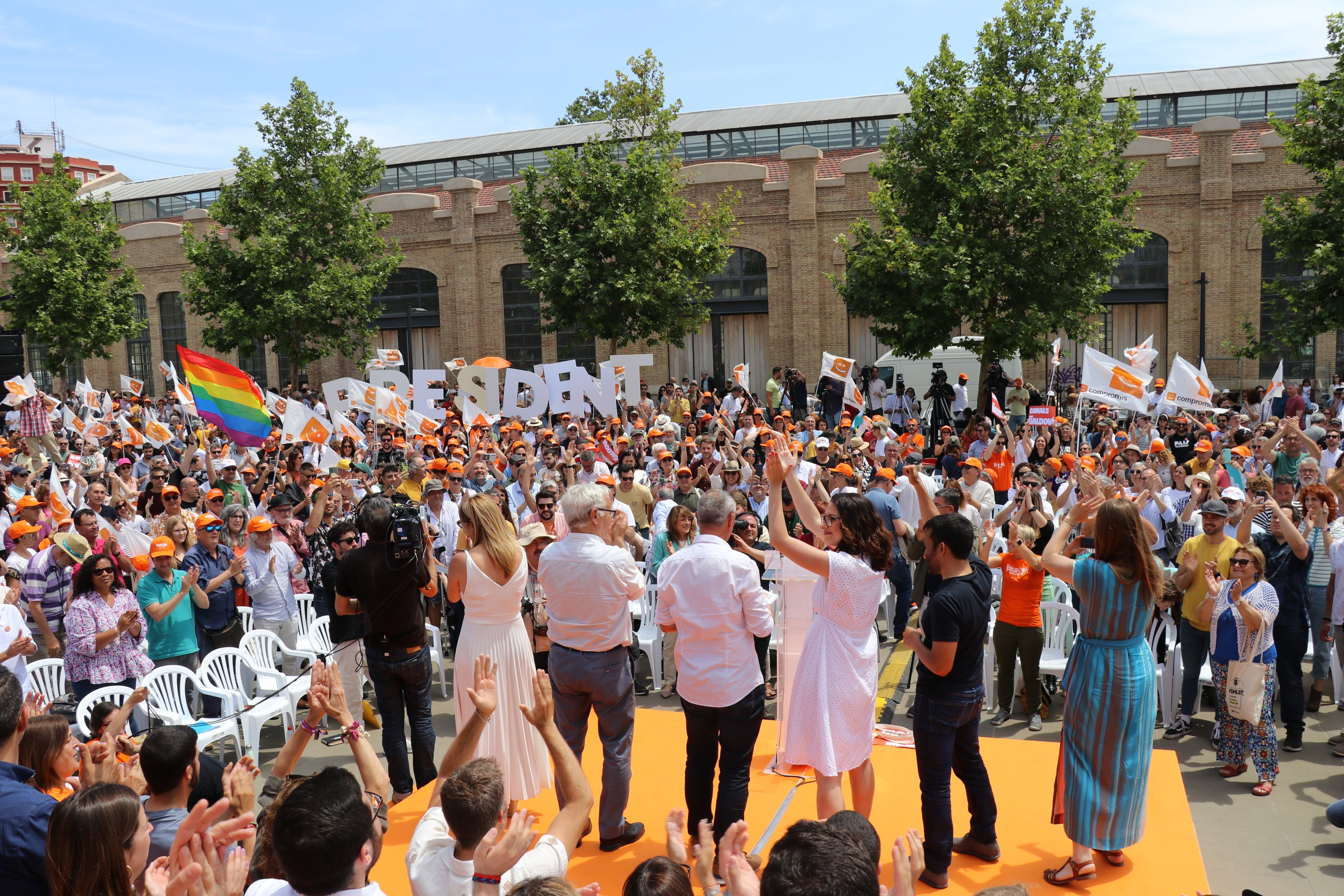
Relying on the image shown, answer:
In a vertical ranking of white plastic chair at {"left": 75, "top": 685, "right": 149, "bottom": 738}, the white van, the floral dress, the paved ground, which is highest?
the white van

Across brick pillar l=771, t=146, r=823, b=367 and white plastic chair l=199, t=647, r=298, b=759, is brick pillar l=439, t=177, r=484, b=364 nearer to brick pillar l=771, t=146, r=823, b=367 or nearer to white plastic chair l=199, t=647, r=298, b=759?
brick pillar l=771, t=146, r=823, b=367

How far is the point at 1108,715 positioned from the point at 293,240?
2662cm

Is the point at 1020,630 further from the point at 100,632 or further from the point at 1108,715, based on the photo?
the point at 100,632

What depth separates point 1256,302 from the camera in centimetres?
2581

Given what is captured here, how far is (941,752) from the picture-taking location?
4.62 m

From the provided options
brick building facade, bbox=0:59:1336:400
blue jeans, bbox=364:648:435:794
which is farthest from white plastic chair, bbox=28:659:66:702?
brick building facade, bbox=0:59:1336:400

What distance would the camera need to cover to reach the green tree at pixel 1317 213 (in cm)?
1895

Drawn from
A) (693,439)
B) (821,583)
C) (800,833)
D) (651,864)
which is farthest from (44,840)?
(693,439)

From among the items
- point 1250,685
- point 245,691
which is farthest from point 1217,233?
point 245,691

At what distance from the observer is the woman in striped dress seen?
4535 millimetres

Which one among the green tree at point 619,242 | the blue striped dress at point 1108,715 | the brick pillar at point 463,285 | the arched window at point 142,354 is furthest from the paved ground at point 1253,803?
the arched window at point 142,354

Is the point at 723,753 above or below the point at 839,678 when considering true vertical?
below

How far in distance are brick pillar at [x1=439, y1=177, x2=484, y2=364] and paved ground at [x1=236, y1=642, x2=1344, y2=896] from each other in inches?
989

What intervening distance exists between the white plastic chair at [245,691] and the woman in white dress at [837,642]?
13.6 ft
